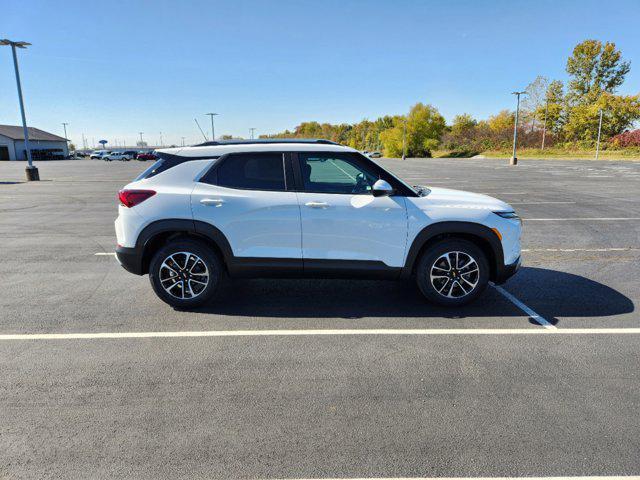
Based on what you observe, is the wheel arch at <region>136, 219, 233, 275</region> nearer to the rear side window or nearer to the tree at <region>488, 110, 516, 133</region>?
the rear side window

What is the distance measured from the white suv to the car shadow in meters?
0.30

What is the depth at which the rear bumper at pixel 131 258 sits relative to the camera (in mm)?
4754

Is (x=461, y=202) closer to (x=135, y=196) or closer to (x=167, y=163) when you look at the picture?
(x=167, y=163)

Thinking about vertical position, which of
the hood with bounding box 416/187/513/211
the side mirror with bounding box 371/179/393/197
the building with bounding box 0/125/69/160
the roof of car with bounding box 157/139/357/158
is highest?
the building with bounding box 0/125/69/160

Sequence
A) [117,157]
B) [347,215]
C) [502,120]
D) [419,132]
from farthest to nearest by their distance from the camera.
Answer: [502,120], [419,132], [117,157], [347,215]

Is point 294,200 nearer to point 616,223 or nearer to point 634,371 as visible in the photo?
point 634,371

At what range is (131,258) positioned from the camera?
4766mm

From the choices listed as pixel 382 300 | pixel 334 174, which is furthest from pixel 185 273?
pixel 382 300

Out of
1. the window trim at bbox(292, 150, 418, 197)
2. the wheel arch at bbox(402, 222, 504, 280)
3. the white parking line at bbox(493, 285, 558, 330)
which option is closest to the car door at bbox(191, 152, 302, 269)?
the window trim at bbox(292, 150, 418, 197)

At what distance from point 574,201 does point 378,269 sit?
12.4 m

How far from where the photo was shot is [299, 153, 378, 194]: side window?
4699 mm

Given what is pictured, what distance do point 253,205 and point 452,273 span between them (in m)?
2.36

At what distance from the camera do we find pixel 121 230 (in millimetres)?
4773

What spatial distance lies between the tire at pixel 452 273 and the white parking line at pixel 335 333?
551 millimetres
